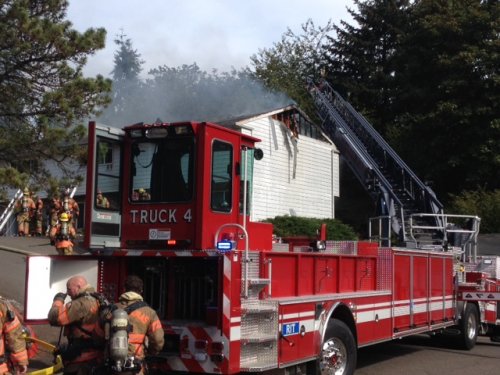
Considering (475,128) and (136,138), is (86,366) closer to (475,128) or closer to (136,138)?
(136,138)

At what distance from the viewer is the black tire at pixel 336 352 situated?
7574 millimetres

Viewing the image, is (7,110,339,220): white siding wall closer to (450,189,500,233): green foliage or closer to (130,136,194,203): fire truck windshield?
(450,189,500,233): green foliage

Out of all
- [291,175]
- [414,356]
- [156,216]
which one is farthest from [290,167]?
[156,216]

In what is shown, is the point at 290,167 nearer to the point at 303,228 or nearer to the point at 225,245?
the point at 303,228

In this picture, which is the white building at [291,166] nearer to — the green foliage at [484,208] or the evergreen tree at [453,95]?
the evergreen tree at [453,95]

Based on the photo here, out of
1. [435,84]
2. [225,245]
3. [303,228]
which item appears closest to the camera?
[225,245]

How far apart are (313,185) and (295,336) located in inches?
886

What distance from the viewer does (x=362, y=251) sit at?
30.1 ft

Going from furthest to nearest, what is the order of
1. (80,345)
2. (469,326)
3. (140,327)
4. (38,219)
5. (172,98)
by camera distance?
(38,219)
(172,98)
(469,326)
(80,345)
(140,327)

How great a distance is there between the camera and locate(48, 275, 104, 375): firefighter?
5.75 m

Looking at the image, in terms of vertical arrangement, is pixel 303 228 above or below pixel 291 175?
below

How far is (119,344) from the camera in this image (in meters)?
5.23

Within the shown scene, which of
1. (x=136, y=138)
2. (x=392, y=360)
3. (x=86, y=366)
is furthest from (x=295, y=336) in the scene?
(x=392, y=360)

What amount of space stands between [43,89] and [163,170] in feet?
17.9
